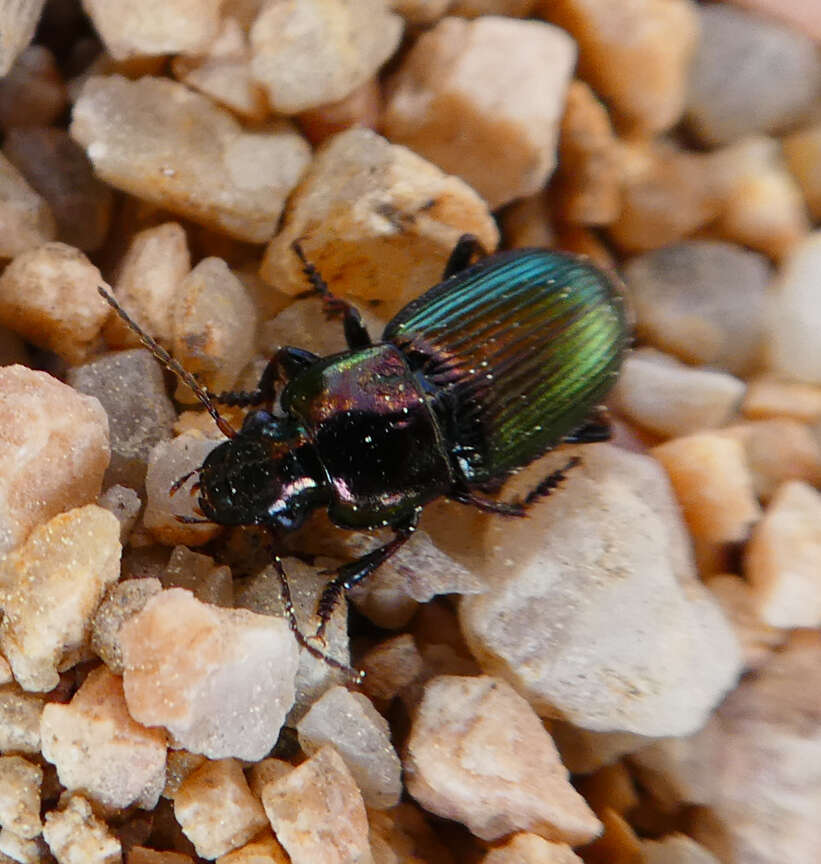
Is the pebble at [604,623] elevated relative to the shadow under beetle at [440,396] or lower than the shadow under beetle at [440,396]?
lower

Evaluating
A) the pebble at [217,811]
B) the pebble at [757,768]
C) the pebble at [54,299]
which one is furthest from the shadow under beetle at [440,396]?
the pebble at [757,768]

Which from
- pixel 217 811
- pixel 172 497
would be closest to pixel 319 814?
pixel 217 811

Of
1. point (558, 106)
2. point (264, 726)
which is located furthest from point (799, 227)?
point (264, 726)

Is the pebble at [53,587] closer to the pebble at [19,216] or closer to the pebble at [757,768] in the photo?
the pebble at [19,216]

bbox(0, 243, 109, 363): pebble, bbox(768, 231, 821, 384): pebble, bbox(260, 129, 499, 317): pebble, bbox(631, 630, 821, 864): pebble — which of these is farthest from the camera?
bbox(768, 231, 821, 384): pebble

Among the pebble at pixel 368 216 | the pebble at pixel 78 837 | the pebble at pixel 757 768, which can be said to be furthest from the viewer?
the pebble at pixel 368 216

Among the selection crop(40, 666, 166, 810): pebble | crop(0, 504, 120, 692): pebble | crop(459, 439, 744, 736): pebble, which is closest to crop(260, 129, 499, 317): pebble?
crop(459, 439, 744, 736): pebble

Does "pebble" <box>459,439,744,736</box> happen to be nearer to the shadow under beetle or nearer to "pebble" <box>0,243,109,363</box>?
the shadow under beetle
